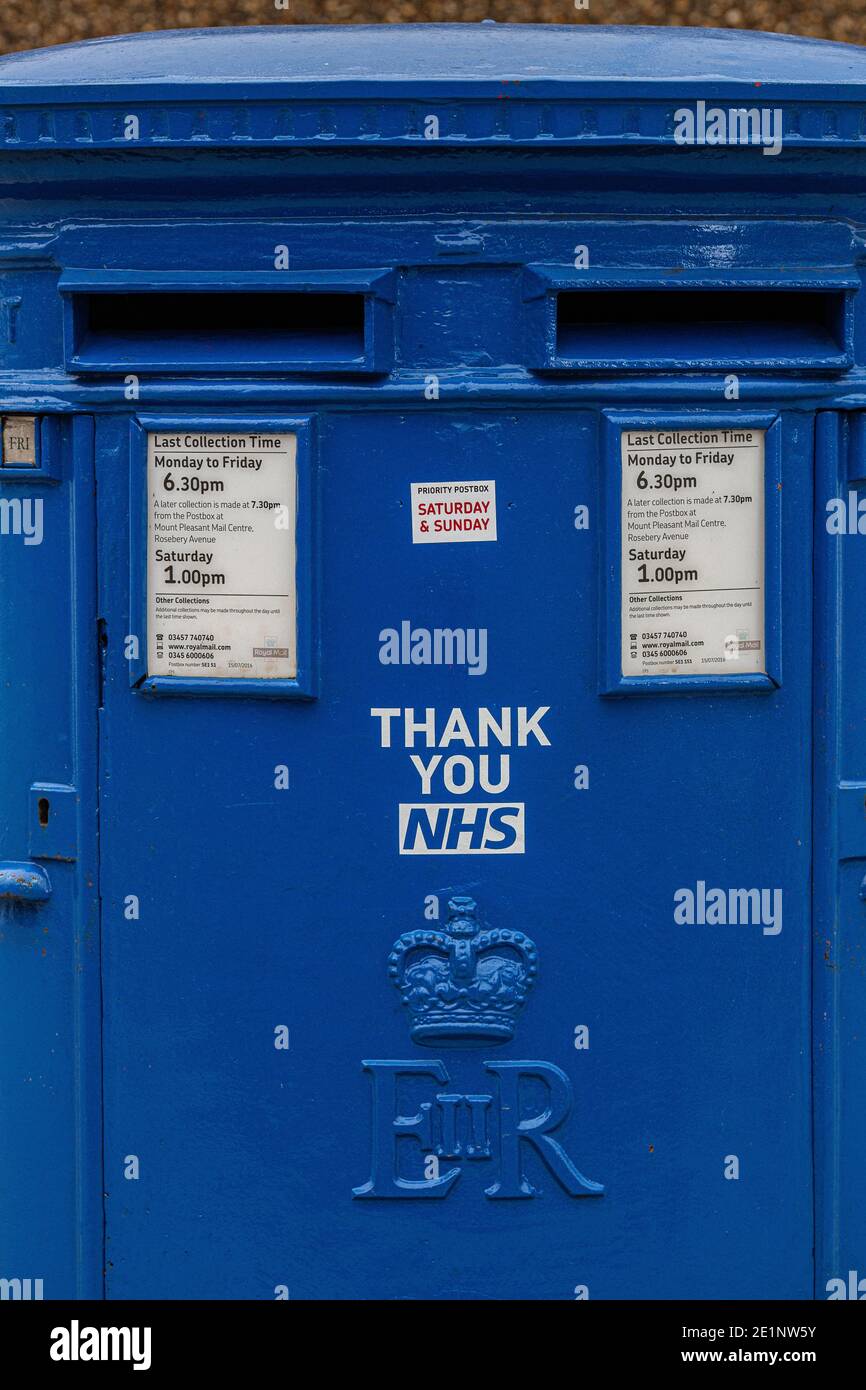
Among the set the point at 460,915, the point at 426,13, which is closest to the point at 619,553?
the point at 460,915

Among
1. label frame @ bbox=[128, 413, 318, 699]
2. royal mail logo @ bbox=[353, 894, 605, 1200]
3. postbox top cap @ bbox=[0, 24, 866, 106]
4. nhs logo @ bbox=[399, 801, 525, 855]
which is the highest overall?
postbox top cap @ bbox=[0, 24, 866, 106]

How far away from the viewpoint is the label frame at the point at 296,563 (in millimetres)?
2191

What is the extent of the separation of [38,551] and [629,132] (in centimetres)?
114

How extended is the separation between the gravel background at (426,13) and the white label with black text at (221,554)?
2458 millimetres

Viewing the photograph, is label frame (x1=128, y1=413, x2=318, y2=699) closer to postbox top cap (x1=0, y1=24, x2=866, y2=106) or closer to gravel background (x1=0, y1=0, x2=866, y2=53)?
postbox top cap (x1=0, y1=24, x2=866, y2=106)

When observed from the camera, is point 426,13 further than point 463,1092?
Yes

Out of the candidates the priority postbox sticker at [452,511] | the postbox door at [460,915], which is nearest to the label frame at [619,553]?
the postbox door at [460,915]

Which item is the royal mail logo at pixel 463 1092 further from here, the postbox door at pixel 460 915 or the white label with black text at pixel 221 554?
the white label with black text at pixel 221 554

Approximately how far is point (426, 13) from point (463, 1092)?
10.6 feet

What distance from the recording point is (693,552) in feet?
7.35

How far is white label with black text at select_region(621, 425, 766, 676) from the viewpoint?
2.21m

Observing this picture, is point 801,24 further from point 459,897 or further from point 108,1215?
point 108,1215

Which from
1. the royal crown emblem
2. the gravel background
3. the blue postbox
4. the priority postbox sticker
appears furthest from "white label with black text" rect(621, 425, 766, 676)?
the gravel background

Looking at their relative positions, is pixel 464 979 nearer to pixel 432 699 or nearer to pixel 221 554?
pixel 432 699
